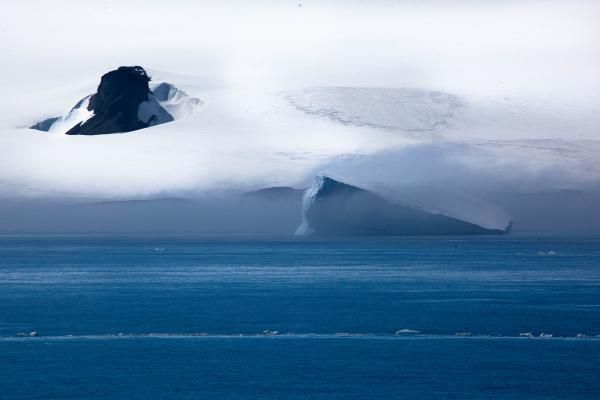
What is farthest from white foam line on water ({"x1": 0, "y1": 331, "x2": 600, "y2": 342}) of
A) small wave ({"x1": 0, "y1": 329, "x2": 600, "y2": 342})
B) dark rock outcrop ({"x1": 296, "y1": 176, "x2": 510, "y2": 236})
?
dark rock outcrop ({"x1": 296, "y1": 176, "x2": 510, "y2": 236})

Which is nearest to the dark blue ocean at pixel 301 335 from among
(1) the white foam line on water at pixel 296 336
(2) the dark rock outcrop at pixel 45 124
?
(1) the white foam line on water at pixel 296 336

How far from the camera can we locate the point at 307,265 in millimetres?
53906

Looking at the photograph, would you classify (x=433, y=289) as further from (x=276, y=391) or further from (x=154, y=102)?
(x=154, y=102)

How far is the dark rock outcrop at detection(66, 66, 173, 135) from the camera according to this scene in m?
101

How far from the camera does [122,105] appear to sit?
338 feet

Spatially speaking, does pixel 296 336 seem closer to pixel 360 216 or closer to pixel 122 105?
pixel 360 216

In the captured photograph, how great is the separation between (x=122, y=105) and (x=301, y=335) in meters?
80.2

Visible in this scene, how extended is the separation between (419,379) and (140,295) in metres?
17.8

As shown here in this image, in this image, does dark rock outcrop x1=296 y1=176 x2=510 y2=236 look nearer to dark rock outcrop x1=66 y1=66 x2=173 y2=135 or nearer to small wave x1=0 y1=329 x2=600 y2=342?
small wave x1=0 y1=329 x2=600 y2=342

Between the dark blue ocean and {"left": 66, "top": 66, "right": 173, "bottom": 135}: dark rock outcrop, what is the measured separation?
55.8 metres

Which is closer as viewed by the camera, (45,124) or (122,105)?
(45,124)

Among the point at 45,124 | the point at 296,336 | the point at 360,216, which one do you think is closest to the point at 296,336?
the point at 296,336

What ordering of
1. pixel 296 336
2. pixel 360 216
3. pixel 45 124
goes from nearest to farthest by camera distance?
1. pixel 296 336
2. pixel 360 216
3. pixel 45 124

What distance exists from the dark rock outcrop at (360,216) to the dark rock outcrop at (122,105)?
131ft
